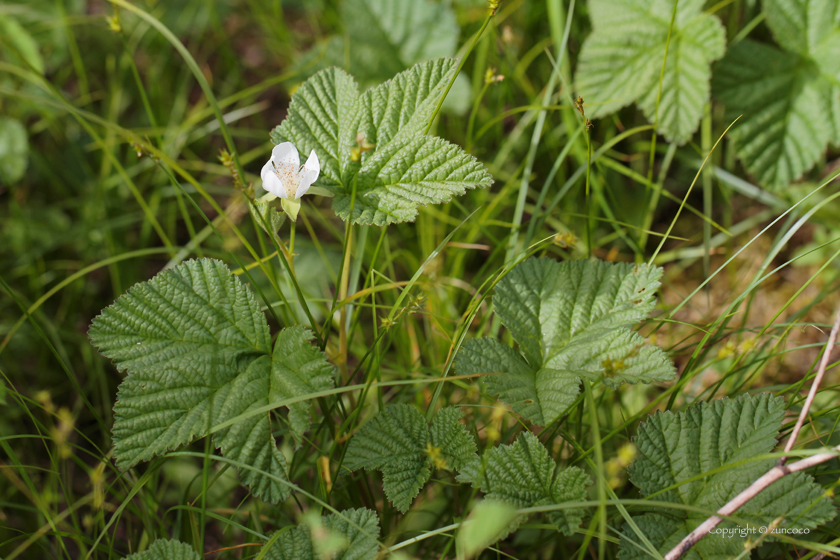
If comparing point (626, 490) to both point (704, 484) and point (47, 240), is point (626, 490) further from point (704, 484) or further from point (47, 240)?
point (47, 240)

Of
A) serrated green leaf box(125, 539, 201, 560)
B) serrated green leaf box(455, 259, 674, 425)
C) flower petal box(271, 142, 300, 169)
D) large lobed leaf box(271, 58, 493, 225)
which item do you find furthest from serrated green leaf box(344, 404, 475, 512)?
flower petal box(271, 142, 300, 169)

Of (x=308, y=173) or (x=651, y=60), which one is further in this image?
(x=651, y=60)

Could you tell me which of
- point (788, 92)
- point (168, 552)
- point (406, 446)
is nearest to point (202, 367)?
point (168, 552)

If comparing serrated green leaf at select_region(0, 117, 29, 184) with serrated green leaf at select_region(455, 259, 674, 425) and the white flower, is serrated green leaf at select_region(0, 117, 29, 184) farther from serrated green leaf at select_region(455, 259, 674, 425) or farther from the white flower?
serrated green leaf at select_region(455, 259, 674, 425)

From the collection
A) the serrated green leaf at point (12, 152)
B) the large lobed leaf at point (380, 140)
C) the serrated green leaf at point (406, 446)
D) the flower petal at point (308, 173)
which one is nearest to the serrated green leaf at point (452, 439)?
the serrated green leaf at point (406, 446)

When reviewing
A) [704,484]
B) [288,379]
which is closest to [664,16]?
[704,484]

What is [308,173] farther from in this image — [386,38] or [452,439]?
[386,38]
